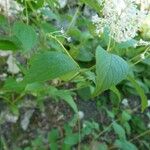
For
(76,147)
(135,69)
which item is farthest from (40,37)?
(135,69)

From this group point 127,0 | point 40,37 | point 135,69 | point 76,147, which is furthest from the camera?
point 135,69

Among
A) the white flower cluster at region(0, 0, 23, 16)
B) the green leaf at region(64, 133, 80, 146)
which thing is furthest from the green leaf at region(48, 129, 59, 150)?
the white flower cluster at region(0, 0, 23, 16)

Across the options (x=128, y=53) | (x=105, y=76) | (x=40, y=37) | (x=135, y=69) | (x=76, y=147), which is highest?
(x=105, y=76)

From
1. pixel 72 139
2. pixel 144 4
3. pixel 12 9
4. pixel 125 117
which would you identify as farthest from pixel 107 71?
pixel 125 117

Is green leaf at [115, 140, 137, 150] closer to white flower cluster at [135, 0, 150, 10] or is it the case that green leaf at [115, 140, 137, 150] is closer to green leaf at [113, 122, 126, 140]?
green leaf at [113, 122, 126, 140]

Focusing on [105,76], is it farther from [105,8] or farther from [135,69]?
[135,69]

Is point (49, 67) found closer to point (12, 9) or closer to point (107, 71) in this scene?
point (107, 71)
